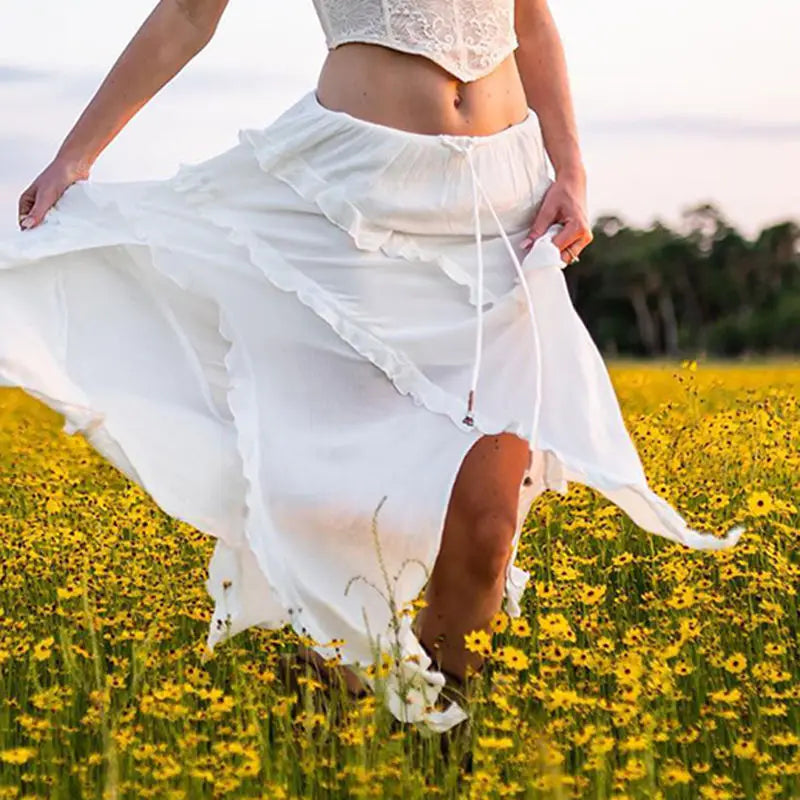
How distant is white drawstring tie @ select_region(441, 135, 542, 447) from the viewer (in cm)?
362

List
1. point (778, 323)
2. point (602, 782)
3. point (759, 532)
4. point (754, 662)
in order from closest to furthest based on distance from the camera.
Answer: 1. point (602, 782)
2. point (754, 662)
3. point (759, 532)
4. point (778, 323)

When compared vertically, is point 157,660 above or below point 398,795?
below

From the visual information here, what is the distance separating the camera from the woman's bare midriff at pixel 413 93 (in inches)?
148

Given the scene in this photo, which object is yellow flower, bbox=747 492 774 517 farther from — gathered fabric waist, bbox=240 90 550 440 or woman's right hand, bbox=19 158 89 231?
woman's right hand, bbox=19 158 89 231

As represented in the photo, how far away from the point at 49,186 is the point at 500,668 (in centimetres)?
166

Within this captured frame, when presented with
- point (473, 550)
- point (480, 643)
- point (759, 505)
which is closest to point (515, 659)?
point (480, 643)

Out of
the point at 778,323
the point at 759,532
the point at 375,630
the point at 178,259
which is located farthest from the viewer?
the point at 778,323

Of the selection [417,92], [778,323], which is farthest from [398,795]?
[778,323]

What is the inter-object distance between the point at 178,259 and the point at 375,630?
3.28 ft

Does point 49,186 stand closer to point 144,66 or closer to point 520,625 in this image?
point 144,66

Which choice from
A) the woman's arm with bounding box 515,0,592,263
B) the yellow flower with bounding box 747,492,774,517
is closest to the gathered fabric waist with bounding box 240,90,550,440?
the woman's arm with bounding box 515,0,592,263

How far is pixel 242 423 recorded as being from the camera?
3.72 m

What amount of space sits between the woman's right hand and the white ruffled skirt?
0.19 feet

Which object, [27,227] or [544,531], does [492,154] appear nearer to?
[27,227]
